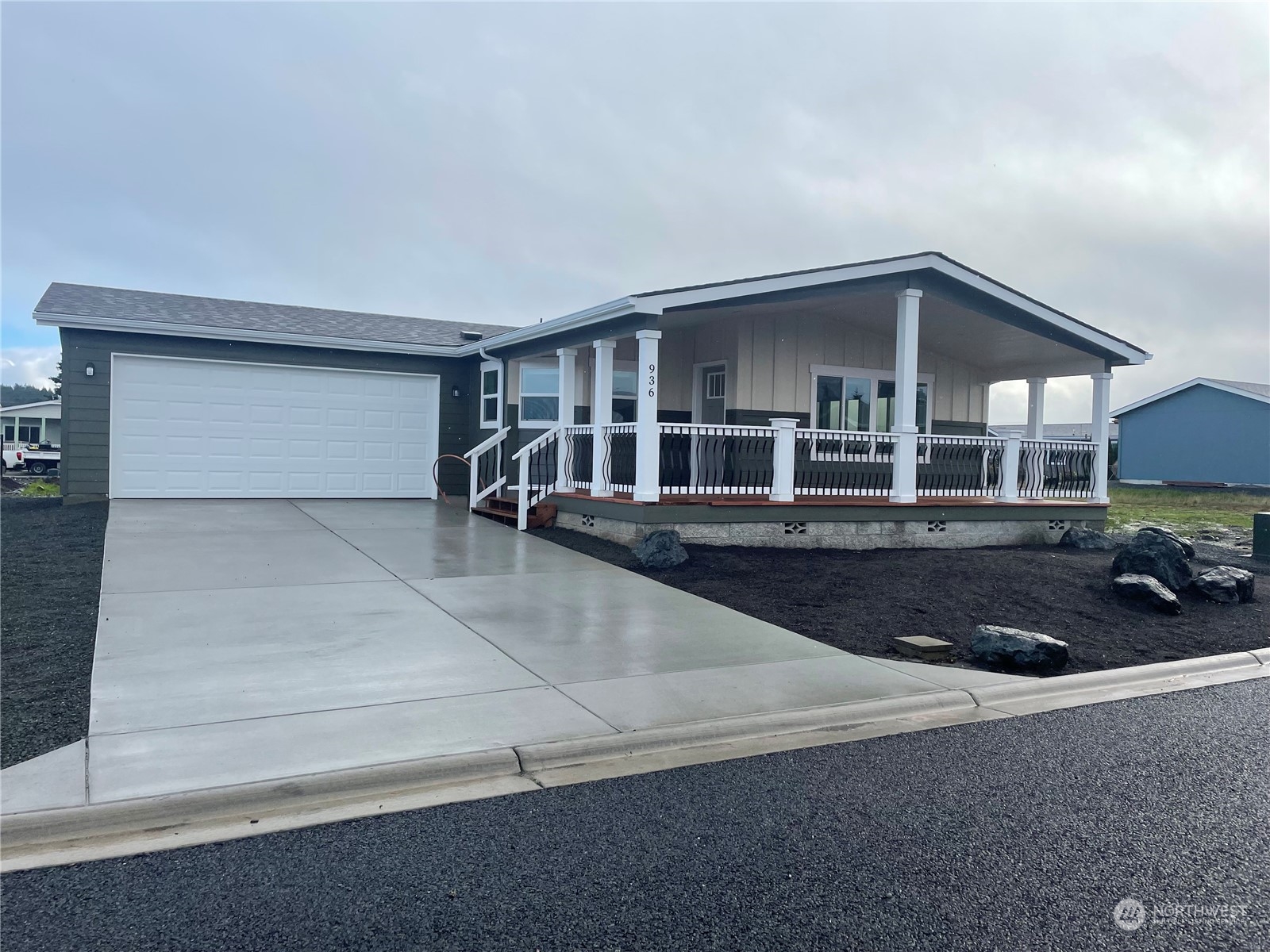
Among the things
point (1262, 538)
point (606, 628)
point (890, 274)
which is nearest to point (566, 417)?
point (890, 274)

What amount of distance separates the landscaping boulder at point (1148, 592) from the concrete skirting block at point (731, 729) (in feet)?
13.8

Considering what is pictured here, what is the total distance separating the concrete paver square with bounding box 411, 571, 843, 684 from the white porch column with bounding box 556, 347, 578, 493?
4.33m

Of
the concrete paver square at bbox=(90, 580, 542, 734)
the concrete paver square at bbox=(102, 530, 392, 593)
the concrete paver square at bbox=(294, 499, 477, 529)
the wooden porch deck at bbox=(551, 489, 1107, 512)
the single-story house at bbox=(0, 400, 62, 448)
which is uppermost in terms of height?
the single-story house at bbox=(0, 400, 62, 448)

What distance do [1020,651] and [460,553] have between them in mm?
6603

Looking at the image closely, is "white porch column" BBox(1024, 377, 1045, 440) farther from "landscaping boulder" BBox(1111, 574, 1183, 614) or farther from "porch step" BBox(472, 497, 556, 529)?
"porch step" BBox(472, 497, 556, 529)

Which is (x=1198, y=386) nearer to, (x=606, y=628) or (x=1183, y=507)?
(x=1183, y=507)

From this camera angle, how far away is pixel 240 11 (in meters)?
15.4

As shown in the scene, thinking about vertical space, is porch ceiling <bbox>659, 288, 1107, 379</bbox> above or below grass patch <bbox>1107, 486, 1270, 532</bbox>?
above

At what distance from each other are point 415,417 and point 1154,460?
34.4m

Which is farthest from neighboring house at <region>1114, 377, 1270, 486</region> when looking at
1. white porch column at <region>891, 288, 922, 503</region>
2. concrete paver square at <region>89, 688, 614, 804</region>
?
concrete paver square at <region>89, 688, 614, 804</region>

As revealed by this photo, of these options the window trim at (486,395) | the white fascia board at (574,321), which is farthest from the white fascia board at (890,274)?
the window trim at (486,395)

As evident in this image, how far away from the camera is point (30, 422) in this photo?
150 ft

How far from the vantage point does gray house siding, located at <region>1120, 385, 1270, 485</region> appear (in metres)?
34.8

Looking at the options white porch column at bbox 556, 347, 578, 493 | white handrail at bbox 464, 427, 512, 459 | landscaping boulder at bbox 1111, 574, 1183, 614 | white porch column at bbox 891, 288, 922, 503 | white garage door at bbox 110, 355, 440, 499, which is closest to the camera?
landscaping boulder at bbox 1111, 574, 1183, 614
